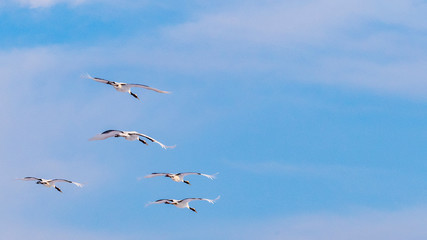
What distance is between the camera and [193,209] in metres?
158

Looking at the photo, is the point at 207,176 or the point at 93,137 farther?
the point at 207,176

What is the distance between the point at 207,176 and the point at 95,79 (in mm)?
23904

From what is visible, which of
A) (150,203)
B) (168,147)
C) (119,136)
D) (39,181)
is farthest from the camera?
(39,181)

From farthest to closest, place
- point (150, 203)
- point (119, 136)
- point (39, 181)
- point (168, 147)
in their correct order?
point (39, 181) < point (150, 203) < point (119, 136) < point (168, 147)

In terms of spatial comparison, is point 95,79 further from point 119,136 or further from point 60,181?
point 60,181

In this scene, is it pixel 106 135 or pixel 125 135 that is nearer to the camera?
pixel 106 135

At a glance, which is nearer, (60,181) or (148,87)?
(148,87)

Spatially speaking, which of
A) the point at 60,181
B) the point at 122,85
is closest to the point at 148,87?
the point at 122,85

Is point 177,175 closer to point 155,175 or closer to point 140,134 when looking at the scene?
point 155,175

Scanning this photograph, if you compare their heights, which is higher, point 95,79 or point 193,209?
point 95,79

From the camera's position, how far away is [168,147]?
13200cm

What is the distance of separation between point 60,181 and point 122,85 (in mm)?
24615

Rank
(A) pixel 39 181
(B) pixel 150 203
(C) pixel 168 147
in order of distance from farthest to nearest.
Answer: (A) pixel 39 181, (B) pixel 150 203, (C) pixel 168 147

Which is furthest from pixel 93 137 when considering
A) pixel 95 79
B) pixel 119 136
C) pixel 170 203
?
pixel 170 203
